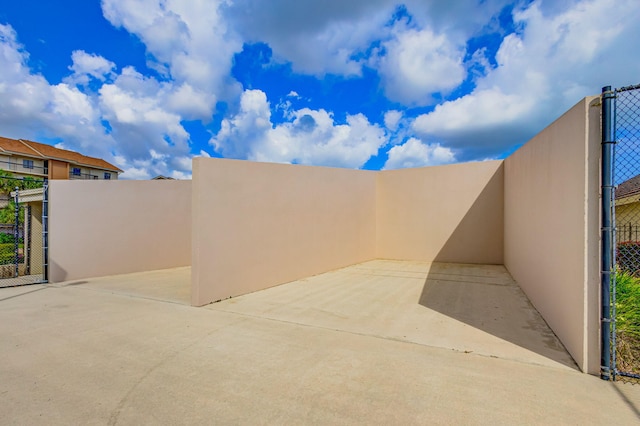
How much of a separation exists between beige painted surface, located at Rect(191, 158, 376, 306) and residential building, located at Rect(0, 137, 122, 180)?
30234mm

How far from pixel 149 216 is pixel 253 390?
7894 mm

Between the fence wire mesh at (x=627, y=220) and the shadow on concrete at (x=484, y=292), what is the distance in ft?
1.71

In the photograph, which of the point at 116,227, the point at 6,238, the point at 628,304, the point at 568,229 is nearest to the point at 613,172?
the point at 568,229

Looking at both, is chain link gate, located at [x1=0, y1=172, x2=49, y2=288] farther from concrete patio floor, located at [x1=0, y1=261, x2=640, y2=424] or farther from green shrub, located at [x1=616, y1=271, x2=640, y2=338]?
green shrub, located at [x1=616, y1=271, x2=640, y2=338]

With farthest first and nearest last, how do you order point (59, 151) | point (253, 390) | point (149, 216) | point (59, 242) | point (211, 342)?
point (59, 151), point (149, 216), point (59, 242), point (211, 342), point (253, 390)

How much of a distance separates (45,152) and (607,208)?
37558 mm

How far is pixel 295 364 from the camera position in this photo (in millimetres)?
3070

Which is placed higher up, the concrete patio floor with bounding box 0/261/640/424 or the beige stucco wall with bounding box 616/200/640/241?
the beige stucco wall with bounding box 616/200/640/241

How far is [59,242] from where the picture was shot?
7797 mm

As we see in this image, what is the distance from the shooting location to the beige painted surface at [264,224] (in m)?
5.29

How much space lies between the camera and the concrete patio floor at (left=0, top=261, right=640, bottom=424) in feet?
7.52

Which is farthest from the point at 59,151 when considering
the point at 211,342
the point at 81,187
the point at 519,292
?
the point at 519,292

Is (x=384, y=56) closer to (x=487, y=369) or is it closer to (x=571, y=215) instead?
(x=571, y=215)

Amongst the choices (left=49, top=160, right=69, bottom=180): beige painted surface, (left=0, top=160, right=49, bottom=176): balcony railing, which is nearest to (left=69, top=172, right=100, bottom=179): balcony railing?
(left=49, top=160, right=69, bottom=180): beige painted surface
